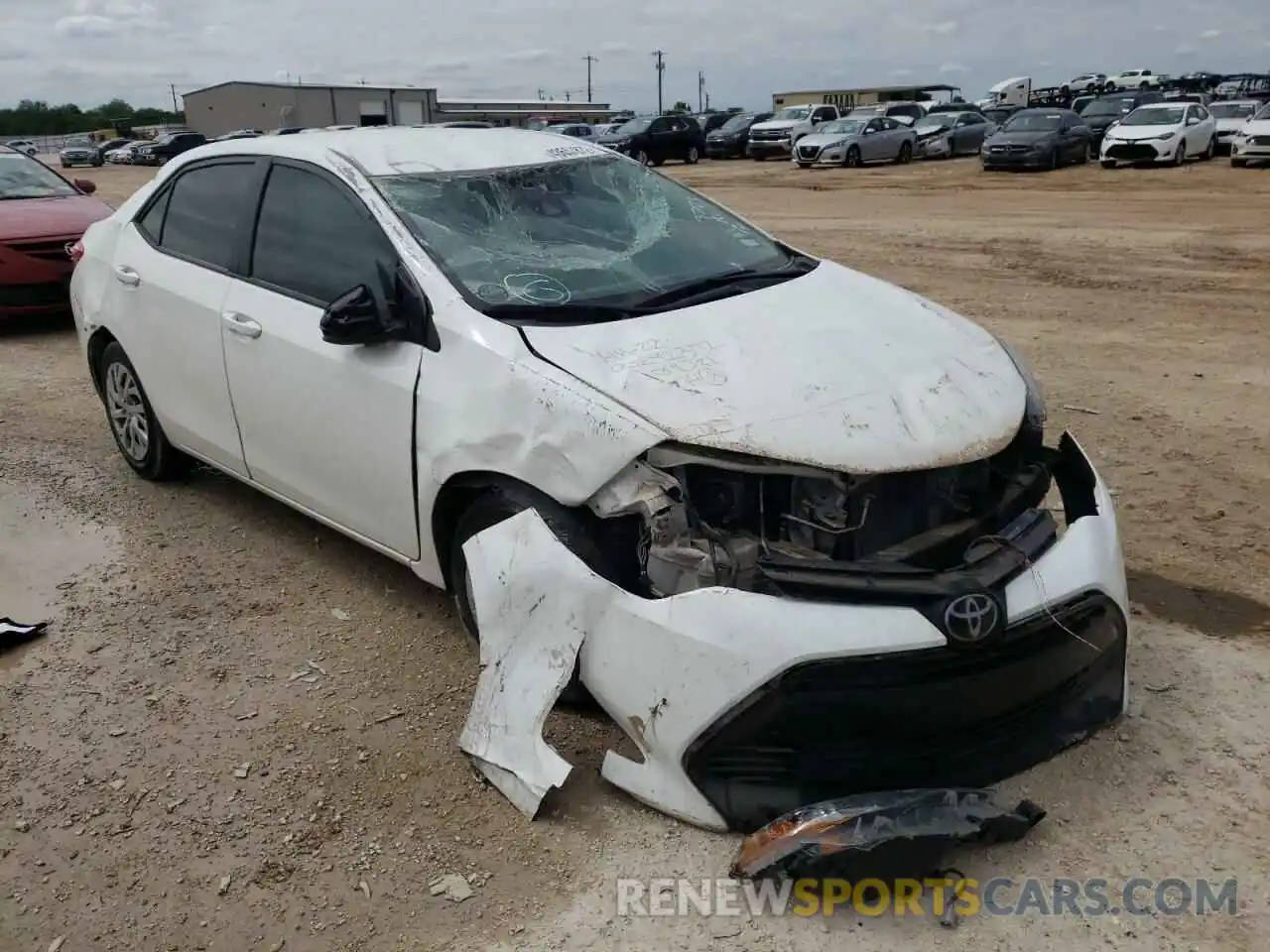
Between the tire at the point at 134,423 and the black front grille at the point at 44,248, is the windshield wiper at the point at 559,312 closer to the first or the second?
the tire at the point at 134,423

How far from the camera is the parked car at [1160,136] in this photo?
2159cm

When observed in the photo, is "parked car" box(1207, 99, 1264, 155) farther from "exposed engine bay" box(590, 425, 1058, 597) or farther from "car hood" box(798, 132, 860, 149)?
"exposed engine bay" box(590, 425, 1058, 597)

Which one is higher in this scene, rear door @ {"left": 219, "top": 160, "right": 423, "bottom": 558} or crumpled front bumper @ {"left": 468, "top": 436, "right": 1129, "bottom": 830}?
rear door @ {"left": 219, "top": 160, "right": 423, "bottom": 558}

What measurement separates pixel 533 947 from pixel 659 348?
5.28ft

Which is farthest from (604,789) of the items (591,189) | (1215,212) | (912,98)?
(912,98)

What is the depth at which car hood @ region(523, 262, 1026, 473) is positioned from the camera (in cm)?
281

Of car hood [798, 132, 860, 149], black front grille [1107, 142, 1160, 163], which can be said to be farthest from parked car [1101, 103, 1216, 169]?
car hood [798, 132, 860, 149]

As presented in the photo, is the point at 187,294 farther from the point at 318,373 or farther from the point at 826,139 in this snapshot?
the point at 826,139

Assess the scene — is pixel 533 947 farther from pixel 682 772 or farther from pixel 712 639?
pixel 712 639

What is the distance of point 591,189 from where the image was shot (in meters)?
4.23

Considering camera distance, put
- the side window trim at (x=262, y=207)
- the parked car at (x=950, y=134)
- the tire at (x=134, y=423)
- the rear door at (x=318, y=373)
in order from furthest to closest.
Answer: the parked car at (x=950, y=134), the tire at (x=134, y=423), the side window trim at (x=262, y=207), the rear door at (x=318, y=373)

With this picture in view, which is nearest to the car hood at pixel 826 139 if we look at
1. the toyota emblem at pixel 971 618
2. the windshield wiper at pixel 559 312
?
the windshield wiper at pixel 559 312

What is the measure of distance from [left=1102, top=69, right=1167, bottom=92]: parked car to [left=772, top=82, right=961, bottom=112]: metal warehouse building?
7.87 metres

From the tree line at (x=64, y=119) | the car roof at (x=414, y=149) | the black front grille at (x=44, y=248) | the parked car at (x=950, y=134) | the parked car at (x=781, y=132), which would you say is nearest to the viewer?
the car roof at (x=414, y=149)
